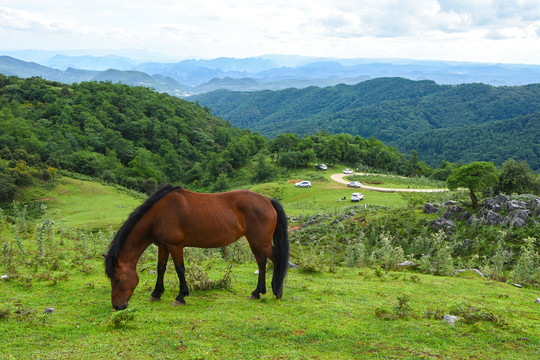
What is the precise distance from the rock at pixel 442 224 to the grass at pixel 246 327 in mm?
13840

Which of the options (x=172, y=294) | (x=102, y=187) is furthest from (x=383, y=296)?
(x=102, y=187)

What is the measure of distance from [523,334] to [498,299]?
3.66 meters

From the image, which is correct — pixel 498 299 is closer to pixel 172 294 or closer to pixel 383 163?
pixel 172 294

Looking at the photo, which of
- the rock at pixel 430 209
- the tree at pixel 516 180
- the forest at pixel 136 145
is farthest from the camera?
the forest at pixel 136 145

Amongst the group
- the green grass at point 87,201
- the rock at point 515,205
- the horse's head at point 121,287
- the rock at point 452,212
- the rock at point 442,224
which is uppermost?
the horse's head at point 121,287

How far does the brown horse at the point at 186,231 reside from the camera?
7.21 m

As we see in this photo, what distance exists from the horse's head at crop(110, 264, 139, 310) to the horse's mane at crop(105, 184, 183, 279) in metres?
0.13

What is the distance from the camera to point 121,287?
7.07m

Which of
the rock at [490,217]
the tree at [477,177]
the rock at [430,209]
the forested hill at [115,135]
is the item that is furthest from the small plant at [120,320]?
the forested hill at [115,135]

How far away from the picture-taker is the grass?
5.56m

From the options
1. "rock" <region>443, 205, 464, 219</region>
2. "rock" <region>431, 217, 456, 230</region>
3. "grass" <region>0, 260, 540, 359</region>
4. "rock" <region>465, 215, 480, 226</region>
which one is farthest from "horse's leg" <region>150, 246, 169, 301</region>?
"rock" <region>443, 205, 464, 219</region>

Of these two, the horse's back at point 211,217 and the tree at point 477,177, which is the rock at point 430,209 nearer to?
the tree at point 477,177

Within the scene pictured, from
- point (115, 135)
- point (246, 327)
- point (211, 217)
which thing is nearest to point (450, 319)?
point (246, 327)

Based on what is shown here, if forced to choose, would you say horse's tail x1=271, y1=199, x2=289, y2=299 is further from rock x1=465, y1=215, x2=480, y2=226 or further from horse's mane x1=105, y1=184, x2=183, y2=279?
rock x1=465, y1=215, x2=480, y2=226
